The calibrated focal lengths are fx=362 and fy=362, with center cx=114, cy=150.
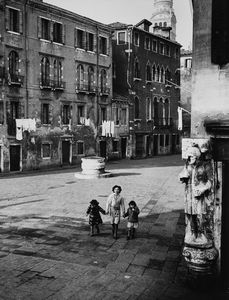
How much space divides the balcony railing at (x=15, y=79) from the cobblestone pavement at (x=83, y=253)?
35.7ft

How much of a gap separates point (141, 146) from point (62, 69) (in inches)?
529

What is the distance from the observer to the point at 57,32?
29.0 m

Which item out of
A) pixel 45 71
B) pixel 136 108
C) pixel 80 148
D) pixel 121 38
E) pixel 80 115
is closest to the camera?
pixel 45 71

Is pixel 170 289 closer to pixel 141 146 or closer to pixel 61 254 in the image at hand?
pixel 61 254

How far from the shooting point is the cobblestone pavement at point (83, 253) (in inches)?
277

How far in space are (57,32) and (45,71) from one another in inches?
142

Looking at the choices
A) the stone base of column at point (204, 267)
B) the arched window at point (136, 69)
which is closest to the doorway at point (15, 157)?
the arched window at point (136, 69)

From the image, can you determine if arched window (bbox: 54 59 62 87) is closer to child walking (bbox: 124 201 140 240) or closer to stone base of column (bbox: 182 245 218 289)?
child walking (bbox: 124 201 140 240)

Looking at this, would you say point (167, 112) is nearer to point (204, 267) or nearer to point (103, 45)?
point (103, 45)

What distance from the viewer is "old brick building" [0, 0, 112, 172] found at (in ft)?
82.8

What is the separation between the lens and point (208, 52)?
729 cm

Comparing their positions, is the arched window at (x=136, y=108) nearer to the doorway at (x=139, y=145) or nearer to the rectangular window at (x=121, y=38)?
the doorway at (x=139, y=145)

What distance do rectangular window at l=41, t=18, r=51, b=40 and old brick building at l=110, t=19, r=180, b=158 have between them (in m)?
9.49

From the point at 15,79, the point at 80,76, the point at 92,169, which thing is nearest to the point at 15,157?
the point at 15,79
